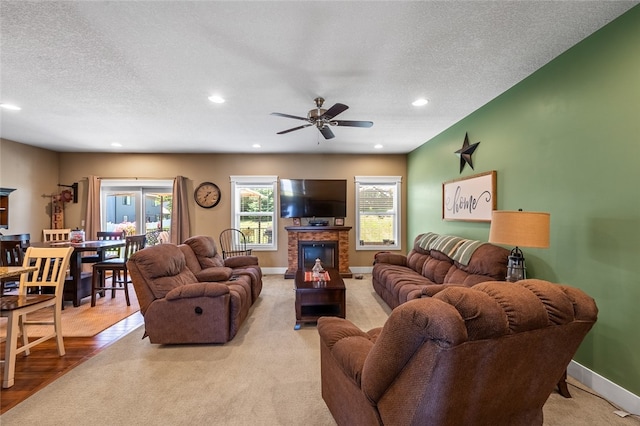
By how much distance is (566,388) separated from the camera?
212 centimetres

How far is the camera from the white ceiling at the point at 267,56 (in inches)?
76.9

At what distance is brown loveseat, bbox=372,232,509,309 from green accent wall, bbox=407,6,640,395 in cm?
37

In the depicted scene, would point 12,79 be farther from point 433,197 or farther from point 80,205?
point 433,197

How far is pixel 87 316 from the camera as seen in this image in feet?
12.3

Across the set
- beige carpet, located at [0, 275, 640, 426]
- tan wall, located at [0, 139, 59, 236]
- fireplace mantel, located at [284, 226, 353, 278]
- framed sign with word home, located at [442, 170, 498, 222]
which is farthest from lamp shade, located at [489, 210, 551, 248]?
tan wall, located at [0, 139, 59, 236]

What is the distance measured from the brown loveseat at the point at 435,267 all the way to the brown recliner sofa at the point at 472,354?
1.47 metres

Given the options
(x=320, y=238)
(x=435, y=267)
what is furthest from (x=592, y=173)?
(x=320, y=238)

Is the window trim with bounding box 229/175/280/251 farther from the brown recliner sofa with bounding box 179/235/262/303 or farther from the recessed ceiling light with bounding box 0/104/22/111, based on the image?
the recessed ceiling light with bounding box 0/104/22/111

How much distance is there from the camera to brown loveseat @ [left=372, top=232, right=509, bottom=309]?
9.88 feet

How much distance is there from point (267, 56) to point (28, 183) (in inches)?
239

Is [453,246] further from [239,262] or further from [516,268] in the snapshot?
[239,262]

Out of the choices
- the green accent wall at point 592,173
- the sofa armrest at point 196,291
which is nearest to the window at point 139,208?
the sofa armrest at point 196,291

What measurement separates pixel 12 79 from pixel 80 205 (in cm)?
418

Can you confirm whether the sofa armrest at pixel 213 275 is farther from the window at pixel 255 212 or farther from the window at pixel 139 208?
the window at pixel 139 208
